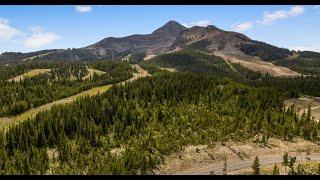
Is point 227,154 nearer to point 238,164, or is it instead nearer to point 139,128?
point 238,164

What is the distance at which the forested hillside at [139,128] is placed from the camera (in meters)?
115

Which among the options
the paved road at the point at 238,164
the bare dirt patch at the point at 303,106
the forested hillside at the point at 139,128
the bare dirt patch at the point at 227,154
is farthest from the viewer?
the bare dirt patch at the point at 303,106

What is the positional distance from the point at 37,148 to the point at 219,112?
6719 cm

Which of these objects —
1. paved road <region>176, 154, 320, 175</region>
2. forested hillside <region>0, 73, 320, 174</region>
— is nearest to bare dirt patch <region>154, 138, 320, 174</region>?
paved road <region>176, 154, 320, 175</region>

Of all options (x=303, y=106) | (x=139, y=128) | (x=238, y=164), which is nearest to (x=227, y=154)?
(x=238, y=164)

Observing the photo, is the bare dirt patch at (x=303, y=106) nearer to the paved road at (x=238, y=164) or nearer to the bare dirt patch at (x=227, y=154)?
the bare dirt patch at (x=227, y=154)

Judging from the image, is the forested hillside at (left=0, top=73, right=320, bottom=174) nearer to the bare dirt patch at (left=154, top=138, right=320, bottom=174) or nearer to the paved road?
the bare dirt patch at (left=154, top=138, right=320, bottom=174)

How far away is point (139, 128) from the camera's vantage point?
477 ft

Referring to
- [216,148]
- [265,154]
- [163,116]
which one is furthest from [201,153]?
A: [163,116]

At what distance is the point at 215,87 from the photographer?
188m

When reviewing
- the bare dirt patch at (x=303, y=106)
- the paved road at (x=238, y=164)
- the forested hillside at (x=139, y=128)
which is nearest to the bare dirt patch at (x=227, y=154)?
the paved road at (x=238, y=164)

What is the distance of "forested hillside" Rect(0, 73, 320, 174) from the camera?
378 feet
